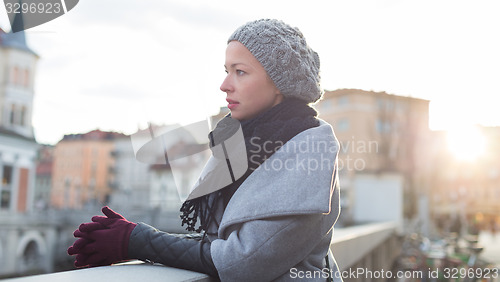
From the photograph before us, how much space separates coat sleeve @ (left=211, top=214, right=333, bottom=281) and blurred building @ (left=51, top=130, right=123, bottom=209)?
64.4 metres

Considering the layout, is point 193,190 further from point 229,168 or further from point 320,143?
point 320,143

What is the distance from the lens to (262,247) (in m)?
1.16

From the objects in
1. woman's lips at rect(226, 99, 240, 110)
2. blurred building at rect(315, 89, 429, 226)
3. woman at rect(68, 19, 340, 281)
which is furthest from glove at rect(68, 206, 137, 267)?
blurred building at rect(315, 89, 429, 226)

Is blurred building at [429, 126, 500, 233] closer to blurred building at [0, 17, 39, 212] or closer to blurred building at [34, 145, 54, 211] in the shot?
blurred building at [0, 17, 39, 212]

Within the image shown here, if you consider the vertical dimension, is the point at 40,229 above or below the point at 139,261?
below

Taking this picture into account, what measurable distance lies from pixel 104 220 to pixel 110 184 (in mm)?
65990

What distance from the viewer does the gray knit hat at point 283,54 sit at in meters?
1.36

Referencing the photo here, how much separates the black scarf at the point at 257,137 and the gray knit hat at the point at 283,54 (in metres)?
0.05

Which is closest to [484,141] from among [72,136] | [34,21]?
[72,136]

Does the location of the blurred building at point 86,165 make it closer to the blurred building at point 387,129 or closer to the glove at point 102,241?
the blurred building at point 387,129

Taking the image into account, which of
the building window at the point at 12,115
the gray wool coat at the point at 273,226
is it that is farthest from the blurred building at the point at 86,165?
the gray wool coat at the point at 273,226

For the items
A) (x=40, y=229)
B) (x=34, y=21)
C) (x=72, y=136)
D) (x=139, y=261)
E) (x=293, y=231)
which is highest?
(x=34, y=21)

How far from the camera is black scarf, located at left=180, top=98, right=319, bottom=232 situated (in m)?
1.28

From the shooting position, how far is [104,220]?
4.21ft
